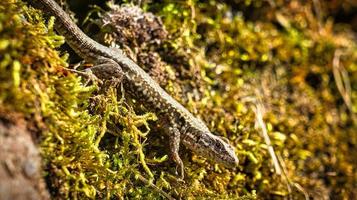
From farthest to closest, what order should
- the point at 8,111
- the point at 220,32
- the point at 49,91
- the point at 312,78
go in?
the point at 312,78
the point at 220,32
the point at 49,91
the point at 8,111

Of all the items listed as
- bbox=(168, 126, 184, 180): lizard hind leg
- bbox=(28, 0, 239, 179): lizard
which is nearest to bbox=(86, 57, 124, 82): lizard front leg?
bbox=(28, 0, 239, 179): lizard

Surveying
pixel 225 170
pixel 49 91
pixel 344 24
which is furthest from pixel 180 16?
pixel 344 24

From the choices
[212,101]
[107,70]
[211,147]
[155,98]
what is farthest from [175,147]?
[212,101]

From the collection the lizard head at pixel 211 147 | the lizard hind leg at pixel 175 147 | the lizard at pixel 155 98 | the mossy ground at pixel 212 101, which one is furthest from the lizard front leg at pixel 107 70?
the lizard head at pixel 211 147

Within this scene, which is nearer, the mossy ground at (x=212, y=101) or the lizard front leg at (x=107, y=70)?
the mossy ground at (x=212, y=101)

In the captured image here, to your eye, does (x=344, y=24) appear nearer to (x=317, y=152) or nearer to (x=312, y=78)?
(x=312, y=78)

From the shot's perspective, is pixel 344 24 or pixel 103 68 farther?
pixel 344 24

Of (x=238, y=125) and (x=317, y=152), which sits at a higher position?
(x=238, y=125)

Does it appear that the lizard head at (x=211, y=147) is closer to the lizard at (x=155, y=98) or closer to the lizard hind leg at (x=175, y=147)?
the lizard at (x=155, y=98)
